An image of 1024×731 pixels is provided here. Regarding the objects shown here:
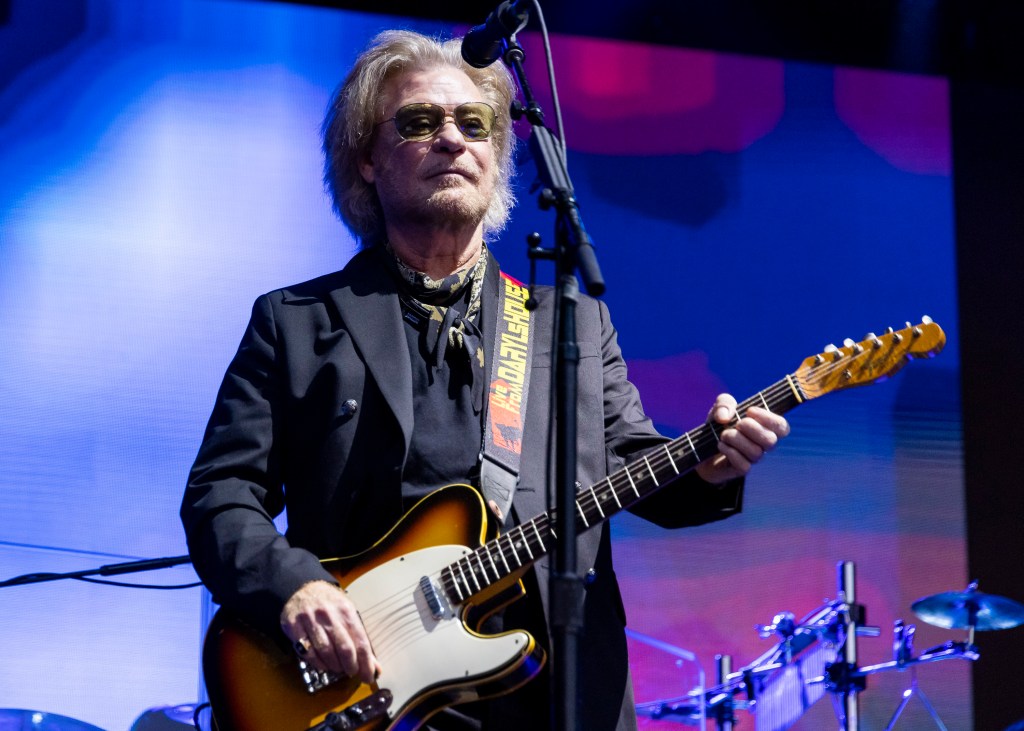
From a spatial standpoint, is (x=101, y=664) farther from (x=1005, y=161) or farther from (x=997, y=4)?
(x=997, y=4)

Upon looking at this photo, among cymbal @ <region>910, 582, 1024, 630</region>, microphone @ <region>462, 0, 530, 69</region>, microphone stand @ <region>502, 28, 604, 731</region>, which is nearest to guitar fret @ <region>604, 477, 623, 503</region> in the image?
microphone stand @ <region>502, 28, 604, 731</region>

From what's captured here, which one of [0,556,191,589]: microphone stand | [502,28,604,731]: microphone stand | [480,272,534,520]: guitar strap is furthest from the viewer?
[0,556,191,589]: microphone stand

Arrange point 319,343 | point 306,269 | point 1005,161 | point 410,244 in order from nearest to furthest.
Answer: point 319,343 → point 410,244 → point 306,269 → point 1005,161

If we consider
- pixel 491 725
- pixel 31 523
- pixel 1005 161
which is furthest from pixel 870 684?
pixel 31 523

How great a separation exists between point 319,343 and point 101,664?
1.71m

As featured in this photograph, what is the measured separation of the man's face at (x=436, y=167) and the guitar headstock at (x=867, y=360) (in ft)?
3.63

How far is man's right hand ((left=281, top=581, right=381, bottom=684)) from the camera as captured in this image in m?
2.64

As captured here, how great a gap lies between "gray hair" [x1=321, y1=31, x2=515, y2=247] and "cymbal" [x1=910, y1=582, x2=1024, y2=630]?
8.19 feet

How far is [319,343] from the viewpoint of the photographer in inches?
126

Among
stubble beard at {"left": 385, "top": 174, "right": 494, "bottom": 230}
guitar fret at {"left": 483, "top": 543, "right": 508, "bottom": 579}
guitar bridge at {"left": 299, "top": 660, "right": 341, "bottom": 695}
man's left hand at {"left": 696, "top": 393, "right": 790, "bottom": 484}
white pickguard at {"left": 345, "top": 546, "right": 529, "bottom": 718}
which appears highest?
stubble beard at {"left": 385, "top": 174, "right": 494, "bottom": 230}

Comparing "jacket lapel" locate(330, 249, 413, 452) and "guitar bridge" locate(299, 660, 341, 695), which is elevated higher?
"jacket lapel" locate(330, 249, 413, 452)

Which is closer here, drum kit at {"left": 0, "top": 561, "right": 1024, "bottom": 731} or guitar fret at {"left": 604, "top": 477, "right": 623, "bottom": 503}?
guitar fret at {"left": 604, "top": 477, "right": 623, "bottom": 503}

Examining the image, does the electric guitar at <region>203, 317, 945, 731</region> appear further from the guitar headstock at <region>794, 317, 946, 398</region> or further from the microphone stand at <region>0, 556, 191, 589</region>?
the microphone stand at <region>0, 556, 191, 589</region>

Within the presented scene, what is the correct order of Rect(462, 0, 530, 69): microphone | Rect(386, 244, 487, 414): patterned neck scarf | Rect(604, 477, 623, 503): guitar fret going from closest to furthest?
Rect(462, 0, 530, 69): microphone < Rect(604, 477, 623, 503): guitar fret < Rect(386, 244, 487, 414): patterned neck scarf
